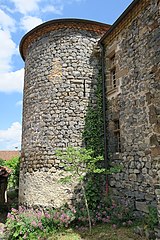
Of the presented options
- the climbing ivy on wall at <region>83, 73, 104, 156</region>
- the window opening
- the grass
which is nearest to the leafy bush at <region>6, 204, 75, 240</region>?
the grass

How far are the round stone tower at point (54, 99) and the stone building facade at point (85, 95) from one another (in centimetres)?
3

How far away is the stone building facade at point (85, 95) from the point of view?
587cm

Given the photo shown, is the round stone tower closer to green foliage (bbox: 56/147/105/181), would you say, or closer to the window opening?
green foliage (bbox: 56/147/105/181)

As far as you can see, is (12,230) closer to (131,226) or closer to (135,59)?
(131,226)

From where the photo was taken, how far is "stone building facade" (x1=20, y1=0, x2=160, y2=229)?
19.3ft

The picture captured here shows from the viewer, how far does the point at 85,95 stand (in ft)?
25.6

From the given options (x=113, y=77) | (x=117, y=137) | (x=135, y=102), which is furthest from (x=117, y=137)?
(x=113, y=77)

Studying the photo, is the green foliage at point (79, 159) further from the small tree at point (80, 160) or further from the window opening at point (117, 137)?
the window opening at point (117, 137)

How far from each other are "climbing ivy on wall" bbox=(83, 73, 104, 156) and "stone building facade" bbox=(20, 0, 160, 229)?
21 centimetres

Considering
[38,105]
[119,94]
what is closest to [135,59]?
[119,94]

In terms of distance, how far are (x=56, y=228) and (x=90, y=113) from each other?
12.7 ft

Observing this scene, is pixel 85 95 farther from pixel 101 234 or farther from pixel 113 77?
pixel 101 234

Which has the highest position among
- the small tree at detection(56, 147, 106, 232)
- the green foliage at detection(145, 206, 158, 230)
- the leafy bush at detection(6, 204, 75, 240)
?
the small tree at detection(56, 147, 106, 232)

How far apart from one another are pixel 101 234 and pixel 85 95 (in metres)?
4.53
